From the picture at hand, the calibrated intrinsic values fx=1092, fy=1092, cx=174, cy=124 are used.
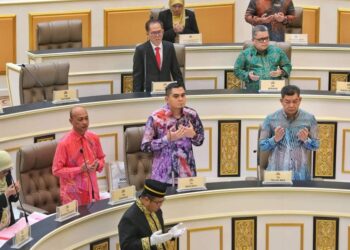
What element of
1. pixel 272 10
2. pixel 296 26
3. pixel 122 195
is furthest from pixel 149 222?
pixel 296 26

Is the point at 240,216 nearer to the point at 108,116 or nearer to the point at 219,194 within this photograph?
the point at 219,194

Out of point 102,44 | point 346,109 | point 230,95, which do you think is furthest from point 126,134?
point 102,44

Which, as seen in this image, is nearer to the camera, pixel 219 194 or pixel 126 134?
pixel 219 194

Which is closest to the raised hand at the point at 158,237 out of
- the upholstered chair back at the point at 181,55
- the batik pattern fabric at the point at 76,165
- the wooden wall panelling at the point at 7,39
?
the batik pattern fabric at the point at 76,165

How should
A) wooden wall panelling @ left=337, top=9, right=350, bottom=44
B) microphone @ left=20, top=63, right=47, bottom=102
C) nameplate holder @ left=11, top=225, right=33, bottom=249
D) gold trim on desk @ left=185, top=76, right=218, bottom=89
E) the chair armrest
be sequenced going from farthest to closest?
1. wooden wall panelling @ left=337, top=9, right=350, bottom=44
2. gold trim on desk @ left=185, top=76, right=218, bottom=89
3. microphone @ left=20, top=63, right=47, bottom=102
4. the chair armrest
5. nameplate holder @ left=11, top=225, right=33, bottom=249

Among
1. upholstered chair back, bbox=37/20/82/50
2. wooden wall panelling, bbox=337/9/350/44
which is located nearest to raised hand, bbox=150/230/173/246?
upholstered chair back, bbox=37/20/82/50

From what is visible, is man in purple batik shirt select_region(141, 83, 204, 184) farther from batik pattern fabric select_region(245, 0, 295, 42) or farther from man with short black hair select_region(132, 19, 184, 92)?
batik pattern fabric select_region(245, 0, 295, 42)

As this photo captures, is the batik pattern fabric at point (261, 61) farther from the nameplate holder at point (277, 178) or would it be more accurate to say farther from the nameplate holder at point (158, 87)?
the nameplate holder at point (277, 178)

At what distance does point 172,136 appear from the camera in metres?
8.55

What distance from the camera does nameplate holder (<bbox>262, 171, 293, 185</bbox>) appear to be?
28.1 ft

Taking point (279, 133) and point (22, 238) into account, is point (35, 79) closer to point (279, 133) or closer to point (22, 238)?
point (279, 133)

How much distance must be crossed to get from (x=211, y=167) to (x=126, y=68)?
1.88 m

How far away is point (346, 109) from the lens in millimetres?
10094

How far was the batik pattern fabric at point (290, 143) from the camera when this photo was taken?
8.73 metres
